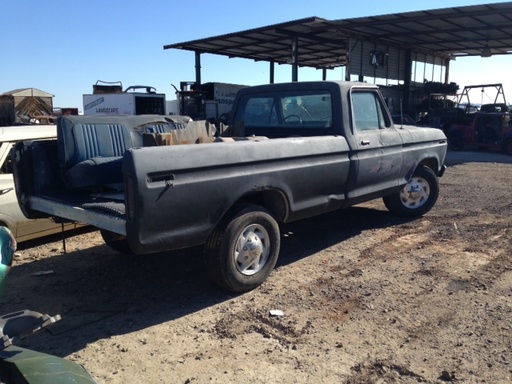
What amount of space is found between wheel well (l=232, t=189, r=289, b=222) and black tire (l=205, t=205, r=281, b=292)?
0.59 feet

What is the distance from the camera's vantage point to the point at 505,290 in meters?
4.56

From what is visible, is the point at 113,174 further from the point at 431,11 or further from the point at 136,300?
the point at 431,11

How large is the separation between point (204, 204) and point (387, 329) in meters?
1.78

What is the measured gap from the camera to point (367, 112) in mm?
6027

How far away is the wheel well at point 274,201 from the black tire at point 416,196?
289 cm

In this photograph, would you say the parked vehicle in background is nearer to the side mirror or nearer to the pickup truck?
the pickup truck

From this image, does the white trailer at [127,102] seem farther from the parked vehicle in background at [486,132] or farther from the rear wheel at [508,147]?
the rear wheel at [508,147]

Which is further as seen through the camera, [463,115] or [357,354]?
[463,115]

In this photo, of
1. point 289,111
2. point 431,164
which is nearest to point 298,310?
point 289,111

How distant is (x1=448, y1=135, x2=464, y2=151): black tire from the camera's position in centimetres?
2070

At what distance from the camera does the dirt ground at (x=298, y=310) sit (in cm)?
328

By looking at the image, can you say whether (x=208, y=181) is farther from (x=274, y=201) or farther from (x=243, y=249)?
(x=274, y=201)

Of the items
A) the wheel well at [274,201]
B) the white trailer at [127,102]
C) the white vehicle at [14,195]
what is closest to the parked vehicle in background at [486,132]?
the white trailer at [127,102]

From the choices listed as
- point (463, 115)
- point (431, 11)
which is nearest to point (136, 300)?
point (431, 11)
